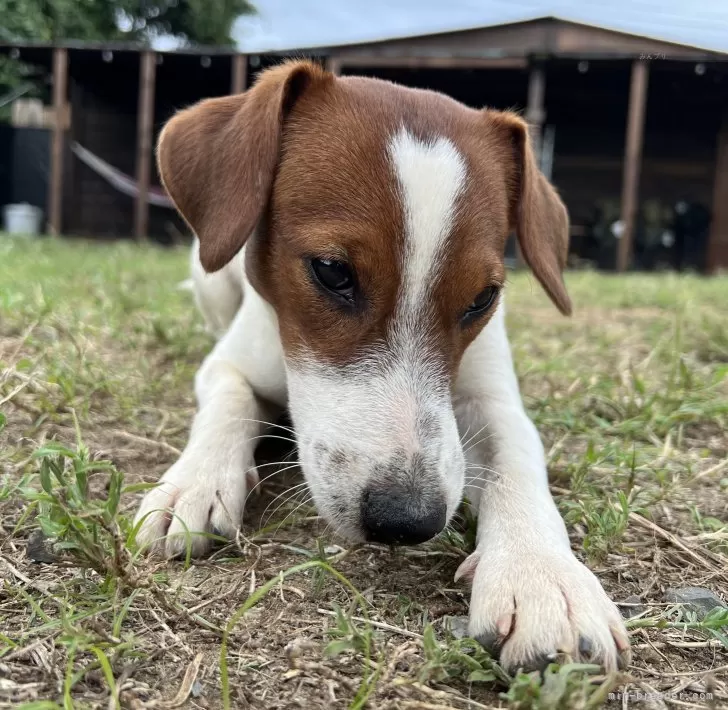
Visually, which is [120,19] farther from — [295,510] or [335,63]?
[295,510]

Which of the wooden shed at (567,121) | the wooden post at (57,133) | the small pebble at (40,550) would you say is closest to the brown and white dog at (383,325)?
the small pebble at (40,550)

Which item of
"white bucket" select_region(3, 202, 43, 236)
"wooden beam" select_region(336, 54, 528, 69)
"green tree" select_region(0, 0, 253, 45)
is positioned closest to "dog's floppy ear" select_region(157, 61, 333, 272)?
"wooden beam" select_region(336, 54, 528, 69)

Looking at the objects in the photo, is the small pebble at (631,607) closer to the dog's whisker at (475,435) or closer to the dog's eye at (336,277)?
the dog's whisker at (475,435)

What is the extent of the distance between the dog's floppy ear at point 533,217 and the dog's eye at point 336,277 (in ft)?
2.69

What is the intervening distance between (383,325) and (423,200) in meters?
0.40

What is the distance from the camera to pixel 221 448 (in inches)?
90.2

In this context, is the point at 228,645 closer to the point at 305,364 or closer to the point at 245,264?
the point at 305,364

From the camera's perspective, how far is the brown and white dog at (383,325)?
1737 mm

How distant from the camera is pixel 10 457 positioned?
234 centimetres

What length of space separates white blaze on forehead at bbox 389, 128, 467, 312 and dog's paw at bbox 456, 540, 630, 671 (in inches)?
32.6

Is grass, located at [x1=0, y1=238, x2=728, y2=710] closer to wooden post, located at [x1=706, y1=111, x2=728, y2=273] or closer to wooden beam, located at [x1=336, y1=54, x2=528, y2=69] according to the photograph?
wooden beam, located at [x1=336, y1=54, x2=528, y2=69]

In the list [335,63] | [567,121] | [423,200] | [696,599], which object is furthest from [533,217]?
[567,121]

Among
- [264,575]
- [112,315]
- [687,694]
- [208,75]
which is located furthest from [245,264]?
[208,75]

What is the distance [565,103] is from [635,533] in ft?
57.2
